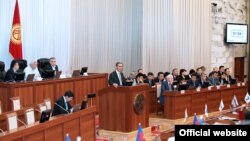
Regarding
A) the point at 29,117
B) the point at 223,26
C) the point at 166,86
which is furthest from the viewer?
the point at 223,26

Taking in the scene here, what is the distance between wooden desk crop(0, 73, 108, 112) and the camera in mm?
8758

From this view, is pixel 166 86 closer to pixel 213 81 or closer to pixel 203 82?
pixel 203 82

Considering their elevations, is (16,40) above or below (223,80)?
above

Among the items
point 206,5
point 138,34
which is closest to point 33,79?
point 138,34

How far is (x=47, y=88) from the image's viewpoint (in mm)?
9727

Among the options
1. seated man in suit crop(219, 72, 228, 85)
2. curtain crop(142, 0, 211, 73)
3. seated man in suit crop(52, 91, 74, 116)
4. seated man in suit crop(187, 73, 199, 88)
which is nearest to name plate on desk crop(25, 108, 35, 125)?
seated man in suit crop(52, 91, 74, 116)

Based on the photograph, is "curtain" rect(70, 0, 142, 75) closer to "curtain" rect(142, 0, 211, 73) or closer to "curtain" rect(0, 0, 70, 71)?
"curtain" rect(0, 0, 70, 71)

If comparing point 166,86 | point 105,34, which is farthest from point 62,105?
point 105,34

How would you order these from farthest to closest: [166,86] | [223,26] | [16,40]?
[223,26]
[166,86]
[16,40]

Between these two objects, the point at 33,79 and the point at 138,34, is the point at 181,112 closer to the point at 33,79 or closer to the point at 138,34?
the point at 33,79

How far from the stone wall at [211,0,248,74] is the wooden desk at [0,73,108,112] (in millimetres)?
7667

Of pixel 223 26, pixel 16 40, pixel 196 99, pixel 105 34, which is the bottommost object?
pixel 196 99

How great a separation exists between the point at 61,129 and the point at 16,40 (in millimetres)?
5447

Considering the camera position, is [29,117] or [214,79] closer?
[29,117]
